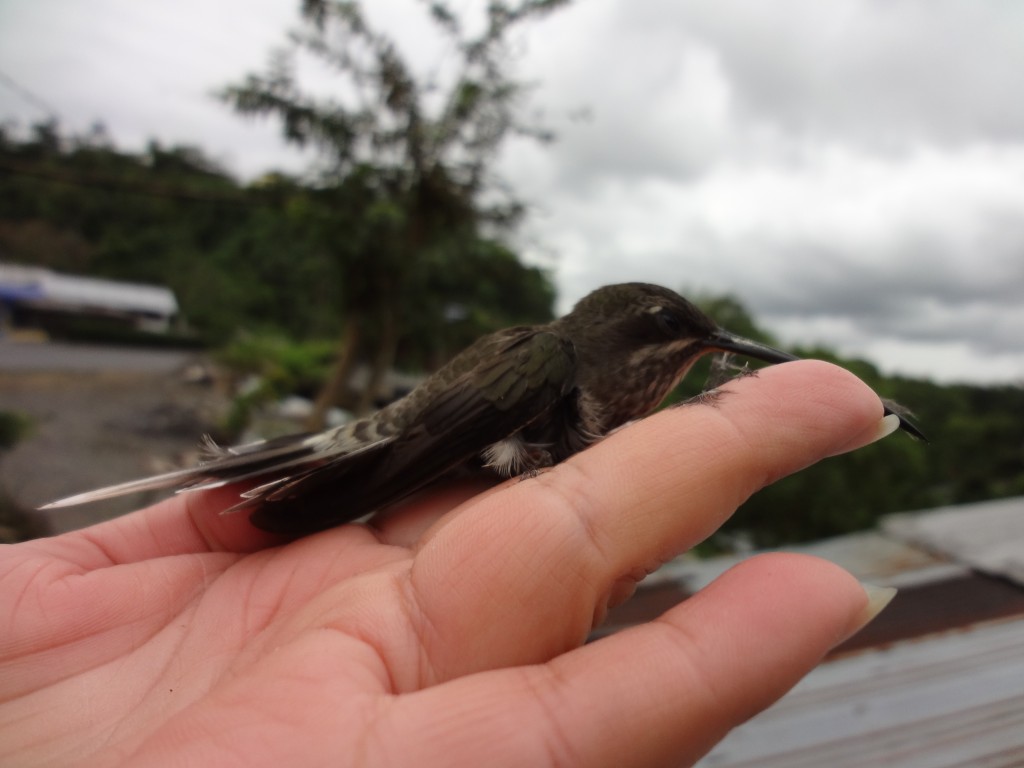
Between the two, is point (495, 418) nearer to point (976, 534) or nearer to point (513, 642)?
point (513, 642)

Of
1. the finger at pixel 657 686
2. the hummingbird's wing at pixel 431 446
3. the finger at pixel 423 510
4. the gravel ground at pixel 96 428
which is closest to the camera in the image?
the finger at pixel 657 686

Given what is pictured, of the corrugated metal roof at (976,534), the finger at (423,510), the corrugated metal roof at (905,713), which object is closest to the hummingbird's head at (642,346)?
the finger at (423,510)

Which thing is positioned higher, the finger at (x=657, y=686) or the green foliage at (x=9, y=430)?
the finger at (x=657, y=686)

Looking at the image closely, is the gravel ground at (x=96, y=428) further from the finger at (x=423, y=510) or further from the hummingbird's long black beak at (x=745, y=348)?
the hummingbird's long black beak at (x=745, y=348)

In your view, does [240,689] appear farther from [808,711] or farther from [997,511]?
[997,511]

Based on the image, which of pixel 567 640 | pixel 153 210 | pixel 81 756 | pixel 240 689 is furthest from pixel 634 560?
pixel 153 210

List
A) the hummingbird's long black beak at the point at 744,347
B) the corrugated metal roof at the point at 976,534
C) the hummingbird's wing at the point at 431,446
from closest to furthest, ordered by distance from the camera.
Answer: the hummingbird's wing at the point at 431,446
the hummingbird's long black beak at the point at 744,347
the corrugated metal roof at the point at 976,534
